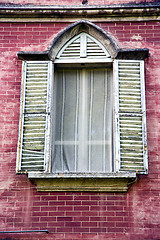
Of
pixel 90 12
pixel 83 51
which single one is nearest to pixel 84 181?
pixel 83 51

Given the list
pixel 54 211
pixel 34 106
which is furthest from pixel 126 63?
pixel 54 211

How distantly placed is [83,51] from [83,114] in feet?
3.58

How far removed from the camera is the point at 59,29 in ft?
27.4

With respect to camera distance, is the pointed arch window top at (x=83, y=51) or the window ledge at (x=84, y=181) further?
the pointed arch window top at (x=83, y=51)

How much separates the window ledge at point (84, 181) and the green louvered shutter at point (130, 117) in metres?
0.20

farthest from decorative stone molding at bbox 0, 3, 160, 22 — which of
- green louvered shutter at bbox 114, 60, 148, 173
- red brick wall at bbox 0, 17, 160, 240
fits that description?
red brick wall at bbox 0, 17, 160, 240

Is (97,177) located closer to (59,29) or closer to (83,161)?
(83,161)

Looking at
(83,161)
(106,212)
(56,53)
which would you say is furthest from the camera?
(56,53)

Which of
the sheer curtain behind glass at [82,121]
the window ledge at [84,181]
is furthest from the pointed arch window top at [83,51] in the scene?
the window ledge at [84,181]

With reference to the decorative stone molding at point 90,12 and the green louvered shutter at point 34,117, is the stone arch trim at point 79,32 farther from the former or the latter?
the green louvered shutter at point 34,117

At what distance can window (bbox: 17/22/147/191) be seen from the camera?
24.1 ft

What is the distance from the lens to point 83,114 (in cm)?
788

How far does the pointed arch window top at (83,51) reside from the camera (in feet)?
26.5

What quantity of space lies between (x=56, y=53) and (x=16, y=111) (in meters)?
1.22
